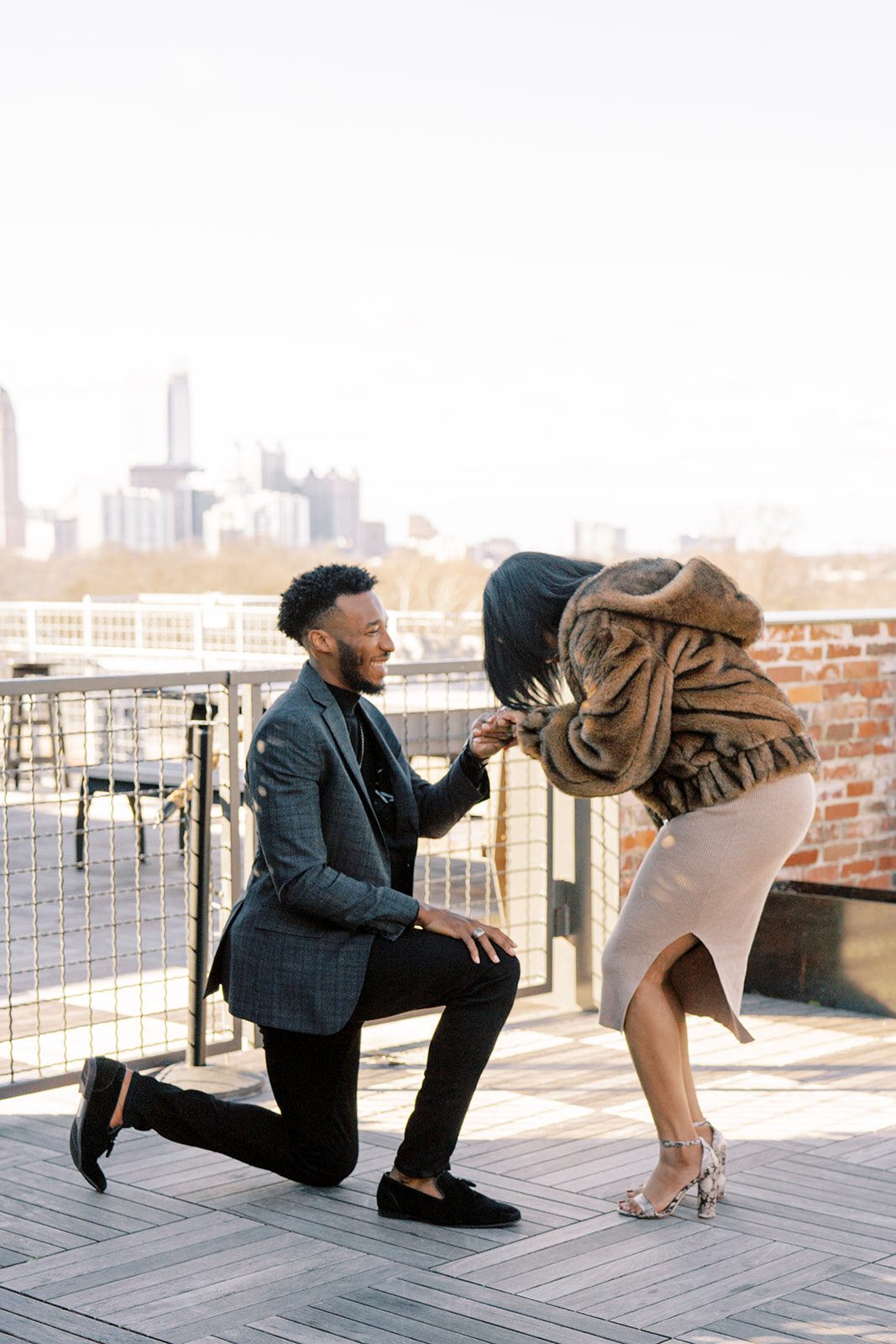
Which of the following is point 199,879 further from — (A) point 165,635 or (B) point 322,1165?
(A) point 165,635

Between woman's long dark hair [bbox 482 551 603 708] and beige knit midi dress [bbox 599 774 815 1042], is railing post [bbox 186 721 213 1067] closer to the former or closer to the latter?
woman's long dark hair [bbox 482 551 603 708]

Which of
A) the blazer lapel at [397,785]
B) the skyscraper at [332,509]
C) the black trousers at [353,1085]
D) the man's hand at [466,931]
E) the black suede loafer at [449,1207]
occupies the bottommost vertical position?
the black suede loafer at [449,1207]

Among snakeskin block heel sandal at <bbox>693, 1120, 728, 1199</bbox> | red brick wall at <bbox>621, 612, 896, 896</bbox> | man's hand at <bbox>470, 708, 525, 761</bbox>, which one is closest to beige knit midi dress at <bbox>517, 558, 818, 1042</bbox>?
man's hand at <bbox>470, 708, 525, 761</bbox>

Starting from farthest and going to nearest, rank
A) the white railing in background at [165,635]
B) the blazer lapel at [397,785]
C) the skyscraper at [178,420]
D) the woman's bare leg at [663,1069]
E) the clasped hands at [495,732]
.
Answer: the skyscraper at [178,420] < the white railing in background at [165,635] < the blazer lapel at [397,785] < the clasped hands at [495,732] < the woman's bare leg at [663,1069]

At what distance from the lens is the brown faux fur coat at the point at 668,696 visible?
3.05m

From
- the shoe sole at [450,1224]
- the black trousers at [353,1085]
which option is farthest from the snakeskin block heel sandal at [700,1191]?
the black trousers at [353,1085]

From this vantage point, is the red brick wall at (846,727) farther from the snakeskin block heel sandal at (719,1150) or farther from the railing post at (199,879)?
the snakeskin block heel sandal at (719,1150)

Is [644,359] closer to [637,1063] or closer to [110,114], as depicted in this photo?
[110,114]

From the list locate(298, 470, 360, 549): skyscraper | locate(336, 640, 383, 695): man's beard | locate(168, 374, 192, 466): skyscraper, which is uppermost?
locate(168, 374, 192, 466): skyscraper

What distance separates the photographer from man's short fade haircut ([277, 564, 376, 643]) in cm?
338

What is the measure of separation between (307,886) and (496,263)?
7831 cm

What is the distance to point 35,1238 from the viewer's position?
3213mm

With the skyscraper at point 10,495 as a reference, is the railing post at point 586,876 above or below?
below

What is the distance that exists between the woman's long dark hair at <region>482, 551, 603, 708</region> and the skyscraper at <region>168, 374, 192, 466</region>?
204ft
